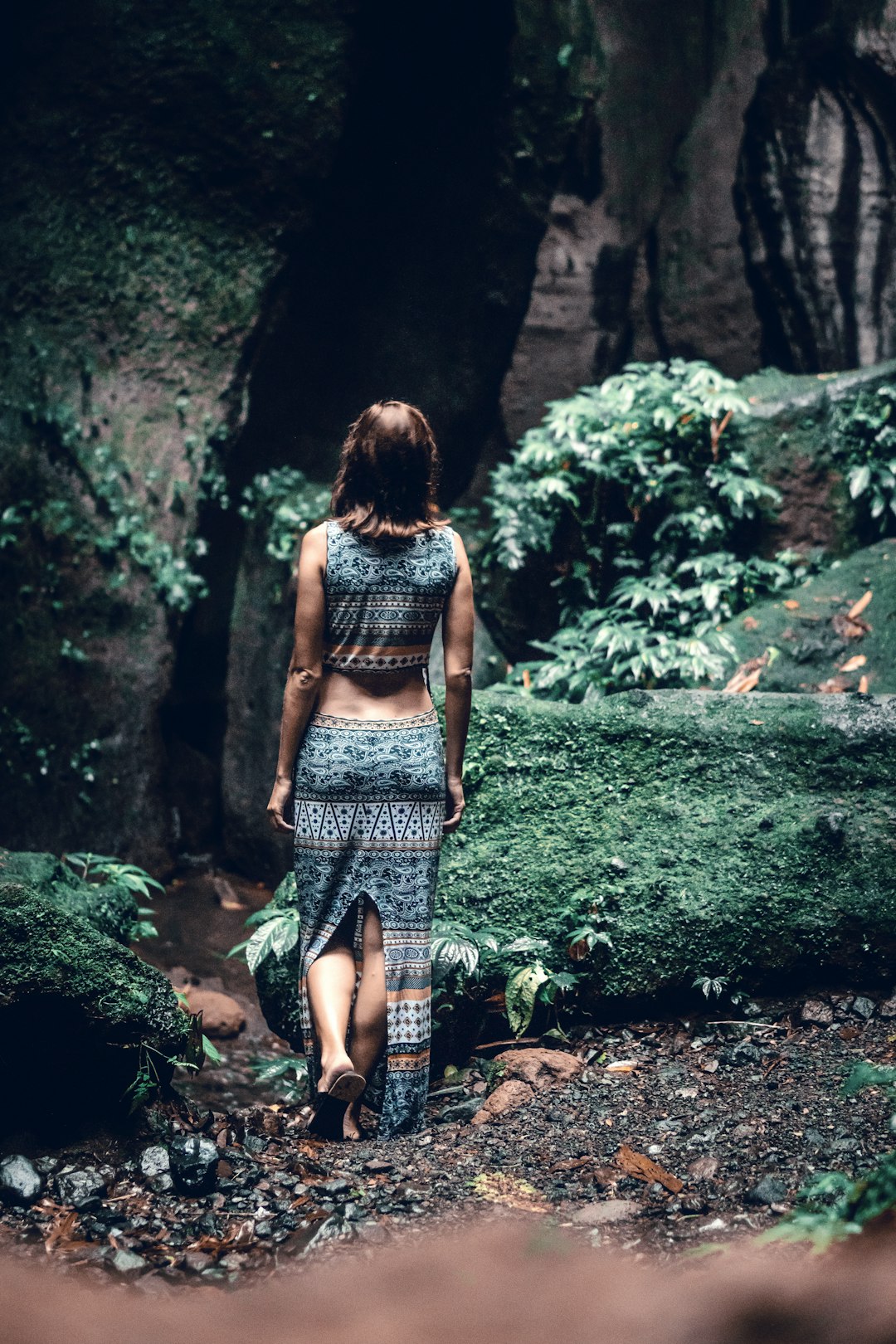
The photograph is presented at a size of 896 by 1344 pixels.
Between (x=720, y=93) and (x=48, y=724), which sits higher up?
(x=720, y=93)

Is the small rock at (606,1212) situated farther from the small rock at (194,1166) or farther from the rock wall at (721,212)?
the rock wall at (721,212)

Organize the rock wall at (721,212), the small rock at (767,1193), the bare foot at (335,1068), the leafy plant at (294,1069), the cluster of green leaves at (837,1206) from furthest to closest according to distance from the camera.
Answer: the rock wall at (721,212) → the leafy plant at (294,1069) → the bare foot at (335,1068) → the small rock at (767,1193) → the cluster of green leaves at (837,1206)

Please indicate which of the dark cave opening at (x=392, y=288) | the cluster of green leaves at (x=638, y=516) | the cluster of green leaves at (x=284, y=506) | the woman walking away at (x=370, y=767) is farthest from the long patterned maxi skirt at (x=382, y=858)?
the dark cave opening at (x=392, y=288)

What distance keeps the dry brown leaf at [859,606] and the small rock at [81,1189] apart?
4.26m

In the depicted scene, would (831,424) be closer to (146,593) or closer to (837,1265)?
(146,593)

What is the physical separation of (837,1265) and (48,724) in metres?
5.82

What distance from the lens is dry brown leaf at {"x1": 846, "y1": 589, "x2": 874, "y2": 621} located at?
17.5 ft

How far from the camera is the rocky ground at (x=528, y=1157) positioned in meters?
2.58

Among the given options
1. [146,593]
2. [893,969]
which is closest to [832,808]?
[893,969]

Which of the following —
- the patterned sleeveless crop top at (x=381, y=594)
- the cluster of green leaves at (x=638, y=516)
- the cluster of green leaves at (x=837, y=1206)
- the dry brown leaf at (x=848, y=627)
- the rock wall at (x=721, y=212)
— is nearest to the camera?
the cluster of green leaves at (x=837, y=1206)

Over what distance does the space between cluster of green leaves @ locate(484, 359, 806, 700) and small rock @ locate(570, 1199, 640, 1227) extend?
317 centimetres

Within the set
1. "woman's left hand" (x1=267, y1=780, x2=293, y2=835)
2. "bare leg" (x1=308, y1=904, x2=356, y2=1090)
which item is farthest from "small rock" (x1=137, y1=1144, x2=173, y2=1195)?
"woman's left hand" (x1=267, y1=780, x2=293, y2=835)

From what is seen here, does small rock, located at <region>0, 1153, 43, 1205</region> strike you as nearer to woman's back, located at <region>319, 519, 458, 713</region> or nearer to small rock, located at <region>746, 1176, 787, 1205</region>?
woman's back, located at <region>319, 519, 458, 713</region>

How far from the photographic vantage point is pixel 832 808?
12.7 feet
